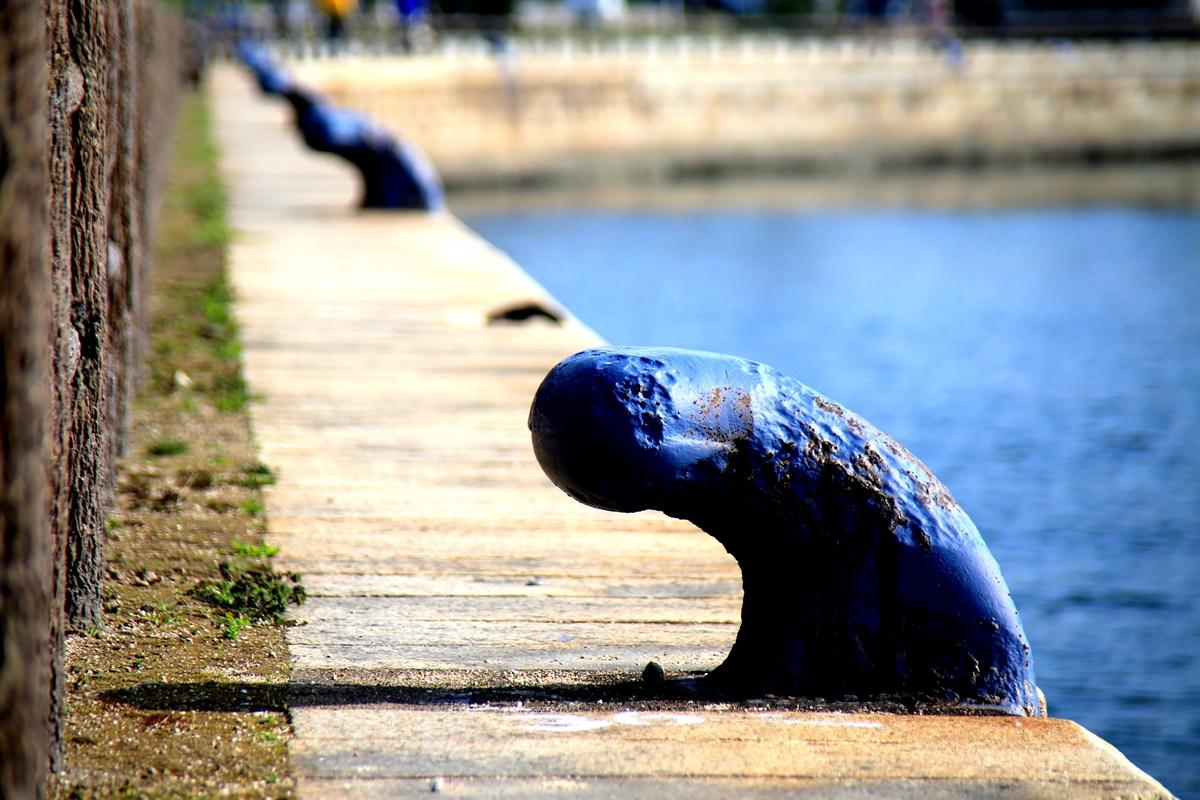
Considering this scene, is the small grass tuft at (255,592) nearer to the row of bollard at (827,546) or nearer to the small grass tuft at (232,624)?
the small grass tuft at (232,624)

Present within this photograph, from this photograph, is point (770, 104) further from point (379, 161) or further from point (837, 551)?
point (837, 551)

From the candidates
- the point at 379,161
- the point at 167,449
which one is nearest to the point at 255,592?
the point at 167,449

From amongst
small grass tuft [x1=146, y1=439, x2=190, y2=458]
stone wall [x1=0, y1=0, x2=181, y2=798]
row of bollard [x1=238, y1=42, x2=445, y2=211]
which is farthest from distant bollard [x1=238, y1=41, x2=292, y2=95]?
stone wall [x1=0, y1=0, x2=181, y2=798]

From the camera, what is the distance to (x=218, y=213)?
13758 millimetres

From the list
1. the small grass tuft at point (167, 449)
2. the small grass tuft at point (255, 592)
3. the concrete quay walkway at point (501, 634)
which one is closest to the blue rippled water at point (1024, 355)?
the concrete quay walkway at point (501, 634)

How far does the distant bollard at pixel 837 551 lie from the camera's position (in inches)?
127

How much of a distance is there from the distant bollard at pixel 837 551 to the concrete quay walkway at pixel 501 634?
144 mm

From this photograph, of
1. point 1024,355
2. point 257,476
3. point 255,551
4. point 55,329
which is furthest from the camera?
point 1024,355

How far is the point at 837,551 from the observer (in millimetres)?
3299

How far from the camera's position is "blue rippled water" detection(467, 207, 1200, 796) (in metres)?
10.1

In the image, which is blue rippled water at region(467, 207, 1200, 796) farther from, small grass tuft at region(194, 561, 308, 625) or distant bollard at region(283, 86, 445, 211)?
small grass tuft at region(194, 561, 308, 625)

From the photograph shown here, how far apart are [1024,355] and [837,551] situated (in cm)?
1701

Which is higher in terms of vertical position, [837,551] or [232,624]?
[837,551]

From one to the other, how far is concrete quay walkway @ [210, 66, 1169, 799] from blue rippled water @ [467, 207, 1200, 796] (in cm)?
432
